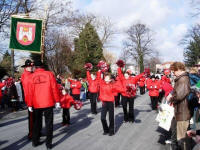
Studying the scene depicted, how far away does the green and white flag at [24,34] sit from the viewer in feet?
41.2

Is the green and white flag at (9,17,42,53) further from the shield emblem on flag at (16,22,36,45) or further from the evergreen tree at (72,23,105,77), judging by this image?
the evergreen tree at (72,23,105,77)

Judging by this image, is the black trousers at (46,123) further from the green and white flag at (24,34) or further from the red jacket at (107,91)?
the green and white flag at (24,34)

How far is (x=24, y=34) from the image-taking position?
497 inches

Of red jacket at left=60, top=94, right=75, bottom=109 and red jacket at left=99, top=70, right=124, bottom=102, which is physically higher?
red jacket at left=99, top=70, right=124, bottom=102

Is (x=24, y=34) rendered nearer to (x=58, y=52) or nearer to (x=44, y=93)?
(x=44, y=93)

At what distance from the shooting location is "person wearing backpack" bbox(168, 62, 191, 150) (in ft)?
14.4

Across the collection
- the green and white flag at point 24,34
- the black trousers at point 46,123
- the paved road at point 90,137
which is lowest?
the paved road at point 90,137

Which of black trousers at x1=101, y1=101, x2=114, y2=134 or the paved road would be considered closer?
the paved road

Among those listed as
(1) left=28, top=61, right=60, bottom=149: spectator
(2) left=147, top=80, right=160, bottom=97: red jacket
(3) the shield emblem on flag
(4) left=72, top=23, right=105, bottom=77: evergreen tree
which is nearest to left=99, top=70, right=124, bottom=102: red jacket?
(1) left=28, top=61, right=60, bottom=149: spectator

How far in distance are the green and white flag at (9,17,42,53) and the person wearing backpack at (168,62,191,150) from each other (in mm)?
9602

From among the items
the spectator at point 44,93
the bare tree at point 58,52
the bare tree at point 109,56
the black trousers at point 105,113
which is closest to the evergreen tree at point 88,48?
the bare tree at point 58,52

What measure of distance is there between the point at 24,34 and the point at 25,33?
3.0 inches

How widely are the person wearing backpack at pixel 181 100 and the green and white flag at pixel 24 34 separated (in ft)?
31.5

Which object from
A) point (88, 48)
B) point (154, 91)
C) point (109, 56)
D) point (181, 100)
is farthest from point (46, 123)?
point (109, 56)
